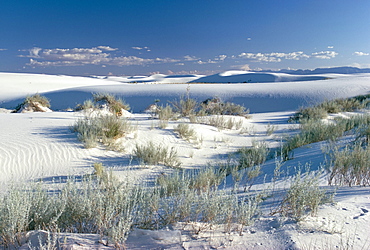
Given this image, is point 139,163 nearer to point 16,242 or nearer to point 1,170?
point 1,170

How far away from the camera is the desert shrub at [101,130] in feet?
26.2

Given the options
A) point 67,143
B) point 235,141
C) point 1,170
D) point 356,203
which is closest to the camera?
point 356,203

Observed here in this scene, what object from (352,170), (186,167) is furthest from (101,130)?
(352,170)

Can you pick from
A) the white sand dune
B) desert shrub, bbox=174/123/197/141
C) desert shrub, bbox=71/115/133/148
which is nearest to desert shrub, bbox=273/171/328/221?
desert shrub, bbox=71/115/133/148

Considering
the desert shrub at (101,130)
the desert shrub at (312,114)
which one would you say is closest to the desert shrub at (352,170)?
the desert shrub at (101,130)

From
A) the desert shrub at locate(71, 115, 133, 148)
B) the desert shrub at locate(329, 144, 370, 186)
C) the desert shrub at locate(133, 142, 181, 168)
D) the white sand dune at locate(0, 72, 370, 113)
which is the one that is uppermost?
the white sand dune at locate(0, 72, 370, 113)

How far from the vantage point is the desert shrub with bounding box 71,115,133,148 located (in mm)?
7988

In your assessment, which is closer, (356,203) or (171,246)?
(171,246)

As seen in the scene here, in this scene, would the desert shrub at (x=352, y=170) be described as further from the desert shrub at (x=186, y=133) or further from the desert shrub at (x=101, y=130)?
the desert shrub at (x=101, y=130)

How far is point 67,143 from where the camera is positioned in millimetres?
7945

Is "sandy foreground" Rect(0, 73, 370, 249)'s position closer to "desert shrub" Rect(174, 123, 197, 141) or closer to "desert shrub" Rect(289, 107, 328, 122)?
"desert shrub" Rect(174, 123, 197, 141)

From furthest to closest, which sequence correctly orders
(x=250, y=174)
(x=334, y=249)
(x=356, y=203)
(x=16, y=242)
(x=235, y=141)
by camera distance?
(x=235, y=141) < (x=250, y=174) < (x=356, y=203) < (x=16, y=242) < (x=334, y=249)

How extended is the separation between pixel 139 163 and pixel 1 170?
3.02 meters

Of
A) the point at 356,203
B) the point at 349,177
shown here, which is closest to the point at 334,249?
the point at 356,203
